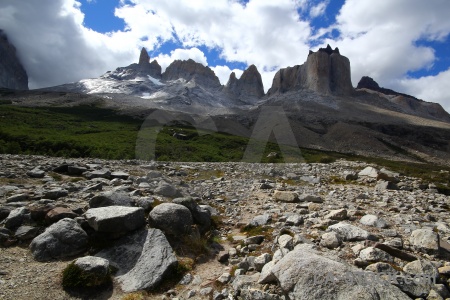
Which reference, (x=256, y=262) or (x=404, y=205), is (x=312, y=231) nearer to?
(x=256, y=262)

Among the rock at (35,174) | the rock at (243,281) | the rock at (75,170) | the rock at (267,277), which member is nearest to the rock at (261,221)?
the rock at (243,281)

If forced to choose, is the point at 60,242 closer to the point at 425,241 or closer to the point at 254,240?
the point at 254,240

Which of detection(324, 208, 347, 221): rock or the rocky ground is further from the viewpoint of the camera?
detection(324, 208, 347, 221): rock

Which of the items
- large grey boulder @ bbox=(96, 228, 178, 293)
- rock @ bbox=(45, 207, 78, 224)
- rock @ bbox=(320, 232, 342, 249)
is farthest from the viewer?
rock @ bbox=(45, 207, 78, 224)

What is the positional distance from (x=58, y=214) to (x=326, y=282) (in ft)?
27.0

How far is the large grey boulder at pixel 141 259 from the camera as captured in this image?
25.0 ft

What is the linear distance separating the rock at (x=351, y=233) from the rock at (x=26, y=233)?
9.26m

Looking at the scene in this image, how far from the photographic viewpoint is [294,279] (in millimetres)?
6098

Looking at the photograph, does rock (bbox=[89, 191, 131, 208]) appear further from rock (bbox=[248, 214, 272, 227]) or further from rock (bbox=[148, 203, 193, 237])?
rock (bbox=[248, 214, 272, 227])

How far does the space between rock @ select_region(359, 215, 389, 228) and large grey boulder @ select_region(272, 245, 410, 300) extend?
15.0 feet

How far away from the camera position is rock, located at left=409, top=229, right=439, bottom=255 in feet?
25.7

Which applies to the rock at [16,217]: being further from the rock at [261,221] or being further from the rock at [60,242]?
the rock at [261,221]

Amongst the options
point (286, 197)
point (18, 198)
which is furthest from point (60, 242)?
point (286, 197)

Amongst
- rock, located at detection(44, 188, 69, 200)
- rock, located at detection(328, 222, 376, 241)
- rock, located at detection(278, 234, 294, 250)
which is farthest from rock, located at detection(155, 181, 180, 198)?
rock, located at detection(328, 222, 376, 241)
